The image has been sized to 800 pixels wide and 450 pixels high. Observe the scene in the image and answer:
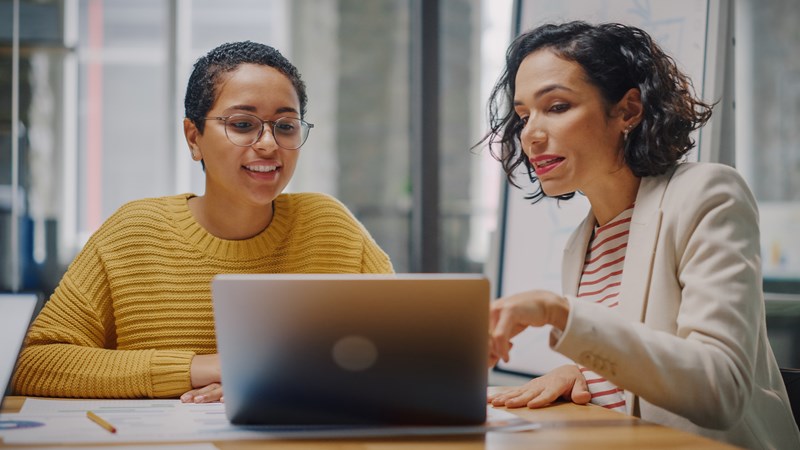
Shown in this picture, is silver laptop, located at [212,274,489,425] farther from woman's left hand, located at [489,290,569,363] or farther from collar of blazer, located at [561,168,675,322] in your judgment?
collar of blazer, located at [561,168,675,322]

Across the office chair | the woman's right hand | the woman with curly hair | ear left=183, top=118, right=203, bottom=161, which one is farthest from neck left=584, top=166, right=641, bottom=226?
ear left=183, top=118, right=203, bottom=161

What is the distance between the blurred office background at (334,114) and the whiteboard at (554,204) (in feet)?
0.27

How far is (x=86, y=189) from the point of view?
387 centimetres

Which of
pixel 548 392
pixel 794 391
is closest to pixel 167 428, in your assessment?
pixel 548 392

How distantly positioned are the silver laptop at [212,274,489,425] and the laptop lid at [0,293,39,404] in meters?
0.37

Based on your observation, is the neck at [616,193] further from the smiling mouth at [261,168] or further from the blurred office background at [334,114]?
the blurred office background at [334,114]

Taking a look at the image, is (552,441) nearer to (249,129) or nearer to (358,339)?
(358,339)

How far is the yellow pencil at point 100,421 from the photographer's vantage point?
3.42ft

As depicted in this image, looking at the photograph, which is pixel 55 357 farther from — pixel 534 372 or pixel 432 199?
pixel 432 199

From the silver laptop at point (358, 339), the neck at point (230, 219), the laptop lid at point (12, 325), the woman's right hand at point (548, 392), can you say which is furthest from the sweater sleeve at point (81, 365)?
the woman's right hand at point (548, 392)

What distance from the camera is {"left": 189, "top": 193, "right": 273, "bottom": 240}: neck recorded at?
163 centimetres

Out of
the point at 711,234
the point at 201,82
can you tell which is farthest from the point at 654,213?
the point at 201,82

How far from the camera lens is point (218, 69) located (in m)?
1.60

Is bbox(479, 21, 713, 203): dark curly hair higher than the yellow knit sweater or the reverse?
higher
